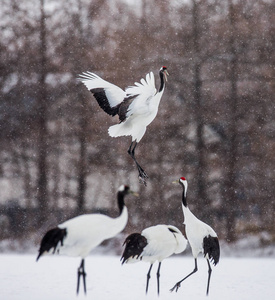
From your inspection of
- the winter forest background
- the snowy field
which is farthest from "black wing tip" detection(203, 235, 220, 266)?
the winter forest background

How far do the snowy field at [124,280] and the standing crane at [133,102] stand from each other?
2.81 feet

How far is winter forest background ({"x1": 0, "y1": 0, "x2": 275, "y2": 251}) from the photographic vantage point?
7254 millimetres

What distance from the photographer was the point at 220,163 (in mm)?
7258

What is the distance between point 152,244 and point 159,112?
3.31 metres

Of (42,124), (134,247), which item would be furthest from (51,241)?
(42,124)

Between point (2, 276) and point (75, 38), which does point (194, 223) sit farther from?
point (75, 38)

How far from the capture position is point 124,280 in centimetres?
482

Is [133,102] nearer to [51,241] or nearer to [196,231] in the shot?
[196,231]

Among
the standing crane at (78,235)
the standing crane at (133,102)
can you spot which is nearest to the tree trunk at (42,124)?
the standing crane at (133,102)

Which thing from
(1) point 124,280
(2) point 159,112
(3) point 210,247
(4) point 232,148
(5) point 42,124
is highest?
(2) point 159,112

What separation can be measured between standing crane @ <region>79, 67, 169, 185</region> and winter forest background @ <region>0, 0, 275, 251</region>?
2.83 meters

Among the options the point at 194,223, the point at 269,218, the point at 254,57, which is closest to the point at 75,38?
the point at 254,57

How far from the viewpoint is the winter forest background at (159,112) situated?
7254 mm

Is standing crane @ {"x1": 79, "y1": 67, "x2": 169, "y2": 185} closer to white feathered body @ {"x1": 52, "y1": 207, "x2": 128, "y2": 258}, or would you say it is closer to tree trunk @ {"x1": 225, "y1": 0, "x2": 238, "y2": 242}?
white feathered body @ {"x1": 52, "y1": 207, "x2": 128, "y2": 258}
